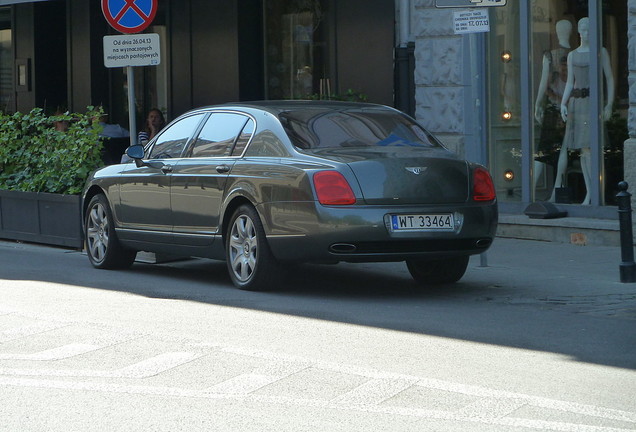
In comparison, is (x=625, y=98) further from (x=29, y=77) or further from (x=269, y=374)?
(x=29, y=77)


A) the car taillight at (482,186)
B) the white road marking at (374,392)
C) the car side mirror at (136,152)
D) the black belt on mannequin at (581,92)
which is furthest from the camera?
the black belt on mannequin at (581,92)

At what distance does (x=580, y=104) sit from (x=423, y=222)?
543 centimetres

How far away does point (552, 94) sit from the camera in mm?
14594

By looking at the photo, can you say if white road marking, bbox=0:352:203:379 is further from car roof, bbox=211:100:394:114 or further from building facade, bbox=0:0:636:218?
building facade, bbox=0:0:636:218

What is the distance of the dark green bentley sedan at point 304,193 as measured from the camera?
30.6 ft

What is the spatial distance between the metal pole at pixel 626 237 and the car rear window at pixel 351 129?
1536mm

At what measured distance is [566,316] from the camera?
28.3 feet

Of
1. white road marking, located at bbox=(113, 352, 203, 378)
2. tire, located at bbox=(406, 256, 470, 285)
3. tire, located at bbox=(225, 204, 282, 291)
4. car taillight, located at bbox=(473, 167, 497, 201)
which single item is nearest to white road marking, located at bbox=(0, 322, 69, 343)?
white road marking, located at bbox=(113, 352, 203, 378)

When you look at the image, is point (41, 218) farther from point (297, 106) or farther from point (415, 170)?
point (415, 170)

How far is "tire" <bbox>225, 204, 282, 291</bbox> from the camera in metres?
9.77

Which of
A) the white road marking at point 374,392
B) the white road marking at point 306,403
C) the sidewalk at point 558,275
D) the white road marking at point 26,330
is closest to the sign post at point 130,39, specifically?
the sidewalk at point 558,275

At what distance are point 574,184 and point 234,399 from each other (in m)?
8.92

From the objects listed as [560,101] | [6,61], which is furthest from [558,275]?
[6,61]

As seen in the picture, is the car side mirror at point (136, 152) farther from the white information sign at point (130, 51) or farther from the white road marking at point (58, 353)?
the white road marking at point (58, 353)
